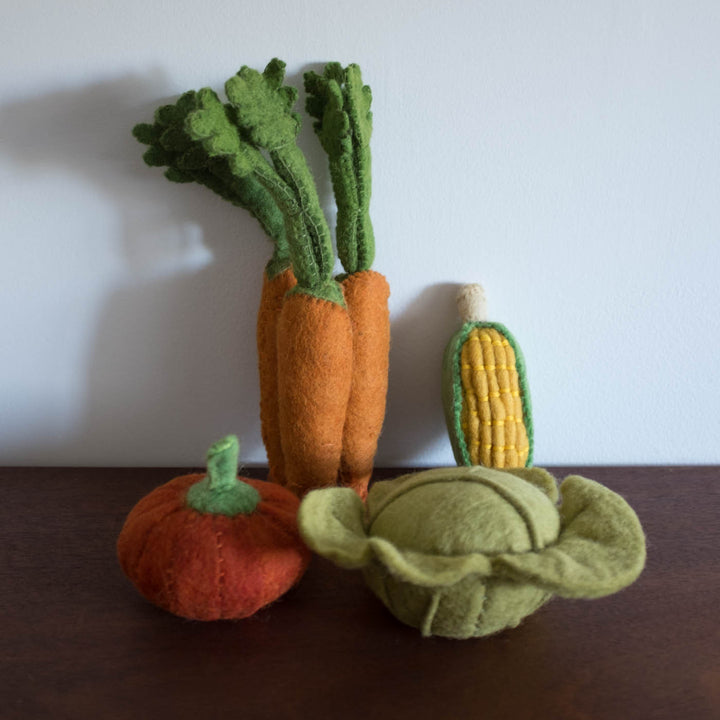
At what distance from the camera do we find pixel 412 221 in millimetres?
672

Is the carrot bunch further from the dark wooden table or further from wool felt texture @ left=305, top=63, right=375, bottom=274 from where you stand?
the dark wooden table

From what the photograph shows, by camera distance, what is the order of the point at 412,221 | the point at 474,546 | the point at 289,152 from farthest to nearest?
the point at 412,221, the point at 289,152, the point at 474,546

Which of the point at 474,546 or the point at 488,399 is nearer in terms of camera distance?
the point at 474,546

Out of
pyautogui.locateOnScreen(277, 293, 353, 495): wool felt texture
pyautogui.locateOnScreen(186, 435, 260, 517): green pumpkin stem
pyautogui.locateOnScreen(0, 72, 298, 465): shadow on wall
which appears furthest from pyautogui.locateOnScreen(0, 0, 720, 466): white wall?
pyautogui.locateOnScreen(186, 435, 260, 517): green pumpkin stem

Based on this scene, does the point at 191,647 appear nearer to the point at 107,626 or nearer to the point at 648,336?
the point at 107,626

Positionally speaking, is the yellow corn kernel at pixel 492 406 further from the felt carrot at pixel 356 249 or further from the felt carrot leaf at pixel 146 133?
the felt carrot leaf at pixel 146 133

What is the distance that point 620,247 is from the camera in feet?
2.26

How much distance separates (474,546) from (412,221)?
38cm

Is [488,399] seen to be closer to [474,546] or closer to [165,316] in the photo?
[474,546]

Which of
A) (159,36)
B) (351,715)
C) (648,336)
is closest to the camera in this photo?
(351,715)

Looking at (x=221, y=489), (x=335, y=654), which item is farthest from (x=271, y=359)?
(x=335, y=654)

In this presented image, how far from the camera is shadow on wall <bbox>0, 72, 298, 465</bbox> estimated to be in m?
0.65

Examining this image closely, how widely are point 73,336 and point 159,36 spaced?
348 millimetres

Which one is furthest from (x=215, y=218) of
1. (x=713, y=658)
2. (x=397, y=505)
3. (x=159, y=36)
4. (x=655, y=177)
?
(x=713, y=658)
